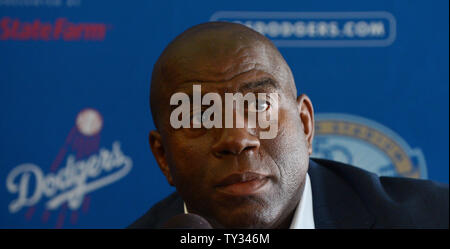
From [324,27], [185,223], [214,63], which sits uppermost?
[324,27]

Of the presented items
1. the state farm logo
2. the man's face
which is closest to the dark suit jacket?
the man's face

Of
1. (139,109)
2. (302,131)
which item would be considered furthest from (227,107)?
(139,109)

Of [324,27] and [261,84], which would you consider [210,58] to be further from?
[324,27]

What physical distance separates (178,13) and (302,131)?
37.2 inches

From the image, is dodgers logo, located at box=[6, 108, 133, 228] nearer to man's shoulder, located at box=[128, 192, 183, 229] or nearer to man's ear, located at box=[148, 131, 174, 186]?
man's shoulder, located at box=[128, 192, 183, 229]

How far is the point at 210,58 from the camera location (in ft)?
3.36

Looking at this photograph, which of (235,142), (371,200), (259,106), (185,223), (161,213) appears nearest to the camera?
(185,223)

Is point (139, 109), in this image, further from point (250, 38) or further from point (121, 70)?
point (250, 38)

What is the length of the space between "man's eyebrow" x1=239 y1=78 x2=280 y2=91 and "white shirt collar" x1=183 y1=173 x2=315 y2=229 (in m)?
0.29

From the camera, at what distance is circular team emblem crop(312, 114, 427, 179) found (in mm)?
1846

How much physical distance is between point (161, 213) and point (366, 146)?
796 millimetres

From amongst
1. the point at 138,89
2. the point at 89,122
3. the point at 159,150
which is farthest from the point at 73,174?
the point at 159,150
